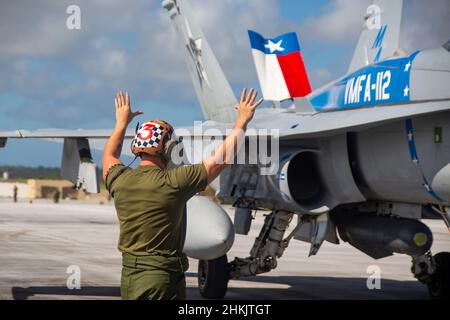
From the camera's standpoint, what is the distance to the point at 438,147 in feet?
22.2

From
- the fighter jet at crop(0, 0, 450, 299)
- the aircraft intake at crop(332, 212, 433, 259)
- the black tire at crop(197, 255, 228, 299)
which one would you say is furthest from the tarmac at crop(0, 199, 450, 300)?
the aircraft intake at crop(332, 212, 433, 259)

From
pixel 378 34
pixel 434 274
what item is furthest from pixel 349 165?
pixel 434 274

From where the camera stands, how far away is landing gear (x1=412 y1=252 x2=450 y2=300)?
894 centimetres

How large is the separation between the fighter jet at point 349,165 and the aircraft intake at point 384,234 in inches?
0.5

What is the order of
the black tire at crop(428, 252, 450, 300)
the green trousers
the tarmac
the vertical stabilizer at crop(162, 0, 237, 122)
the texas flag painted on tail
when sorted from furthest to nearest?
the texas flag painted on tail → the vertical stabilizer at crop(162, 0, 237, 122) → the tarmac → the black tire at crop(428, 252, 450, 300) → the green trousers

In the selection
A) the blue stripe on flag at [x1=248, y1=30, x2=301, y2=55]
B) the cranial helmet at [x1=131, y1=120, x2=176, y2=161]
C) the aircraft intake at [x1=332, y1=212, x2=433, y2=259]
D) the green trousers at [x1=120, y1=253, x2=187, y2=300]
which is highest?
the blue stripe on flag at [x1=248, y1=30, x2=301, y2=55]

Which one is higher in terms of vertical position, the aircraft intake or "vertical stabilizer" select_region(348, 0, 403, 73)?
"vertical stabilizer" select_region(348, 0, 403, 73)

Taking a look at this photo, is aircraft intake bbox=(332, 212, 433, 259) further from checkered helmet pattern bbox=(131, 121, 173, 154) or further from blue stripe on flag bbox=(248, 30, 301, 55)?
checkered helmet pattern bbox=(131, 121, 173, 154)

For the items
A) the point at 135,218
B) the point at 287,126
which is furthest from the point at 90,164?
the point at 135,218

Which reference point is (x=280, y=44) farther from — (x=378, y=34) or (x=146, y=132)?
(x=146, y=132)

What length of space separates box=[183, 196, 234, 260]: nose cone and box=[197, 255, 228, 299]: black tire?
1.37m

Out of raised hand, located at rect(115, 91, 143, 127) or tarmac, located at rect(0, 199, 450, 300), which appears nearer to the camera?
raised hand, located at rect(115, 91, 143, 127)
